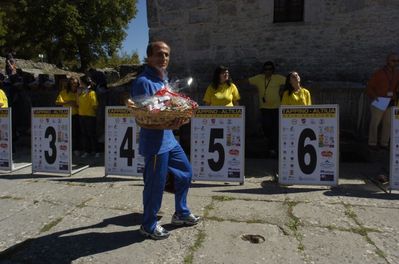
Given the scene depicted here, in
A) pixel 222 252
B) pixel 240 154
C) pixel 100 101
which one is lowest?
pixel 222 252

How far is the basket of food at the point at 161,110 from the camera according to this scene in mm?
3863

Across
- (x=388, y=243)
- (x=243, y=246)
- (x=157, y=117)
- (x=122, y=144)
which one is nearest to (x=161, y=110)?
(x=157, y=117)

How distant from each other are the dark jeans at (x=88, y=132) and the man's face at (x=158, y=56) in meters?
4.58

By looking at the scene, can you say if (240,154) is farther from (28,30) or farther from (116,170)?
(28,30)

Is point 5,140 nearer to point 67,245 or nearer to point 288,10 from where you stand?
point 67,245

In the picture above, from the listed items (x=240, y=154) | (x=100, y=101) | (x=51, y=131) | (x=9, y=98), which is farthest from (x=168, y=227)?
(x=9, y=98)

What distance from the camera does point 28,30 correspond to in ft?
118

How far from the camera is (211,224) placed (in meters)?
4.68

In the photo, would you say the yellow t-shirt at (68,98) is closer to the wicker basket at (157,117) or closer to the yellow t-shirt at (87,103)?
the yellow t-shirt at (87,103)

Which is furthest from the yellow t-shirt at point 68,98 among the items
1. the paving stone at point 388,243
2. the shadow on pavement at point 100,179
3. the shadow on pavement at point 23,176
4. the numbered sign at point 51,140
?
the paving stone at point 388,243

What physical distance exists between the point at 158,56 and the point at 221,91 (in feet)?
10.4

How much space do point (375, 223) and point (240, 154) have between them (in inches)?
86.2

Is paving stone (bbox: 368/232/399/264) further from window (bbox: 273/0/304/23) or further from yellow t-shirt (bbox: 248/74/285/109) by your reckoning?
window (bbox: 273/0/304/23)

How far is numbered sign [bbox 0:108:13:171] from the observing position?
7.40 meters
